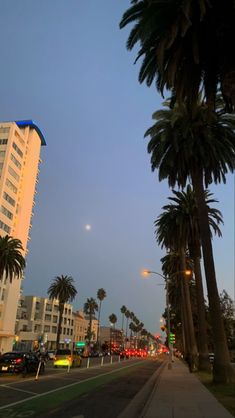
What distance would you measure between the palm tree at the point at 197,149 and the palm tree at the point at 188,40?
9.42 meters

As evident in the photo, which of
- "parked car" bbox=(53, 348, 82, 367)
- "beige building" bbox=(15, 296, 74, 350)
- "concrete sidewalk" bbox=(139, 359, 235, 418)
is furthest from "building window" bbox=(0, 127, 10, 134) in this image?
"concrete sidewalk" bbox=(139, 359, 235, 418)

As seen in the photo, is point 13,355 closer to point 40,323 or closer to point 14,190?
point 14,190

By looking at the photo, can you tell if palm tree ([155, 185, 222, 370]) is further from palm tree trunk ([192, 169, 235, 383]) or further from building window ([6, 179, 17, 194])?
building window ([6, 179, 17, 194])

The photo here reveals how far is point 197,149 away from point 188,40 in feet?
43.6

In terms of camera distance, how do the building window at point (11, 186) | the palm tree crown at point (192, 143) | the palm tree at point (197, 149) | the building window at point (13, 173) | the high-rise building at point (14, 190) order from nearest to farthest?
the palm tree at point (197, 149) → the palm tree crown at point (192, 143) → the high-rise building at point (14, 190) → the building window at point (11, 186) → the building window at point (13, 173)

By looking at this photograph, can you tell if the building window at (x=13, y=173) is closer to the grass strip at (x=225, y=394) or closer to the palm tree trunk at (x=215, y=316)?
the palm tree trunk at (x=215, y=316)

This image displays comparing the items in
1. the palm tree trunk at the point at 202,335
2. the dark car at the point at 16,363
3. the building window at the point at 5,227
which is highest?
the building window at the point at 5,227

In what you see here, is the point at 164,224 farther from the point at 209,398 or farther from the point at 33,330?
the point at 33,330

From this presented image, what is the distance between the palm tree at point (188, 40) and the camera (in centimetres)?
1516

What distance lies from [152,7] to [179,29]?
1.34 meters

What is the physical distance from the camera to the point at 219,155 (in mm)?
29906

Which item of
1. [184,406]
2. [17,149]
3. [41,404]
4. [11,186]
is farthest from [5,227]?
[184,406]

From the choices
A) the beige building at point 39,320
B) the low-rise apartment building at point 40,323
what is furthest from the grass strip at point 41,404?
the beige building at point 39,320

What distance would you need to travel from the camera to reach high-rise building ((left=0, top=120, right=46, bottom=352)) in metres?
87.2
